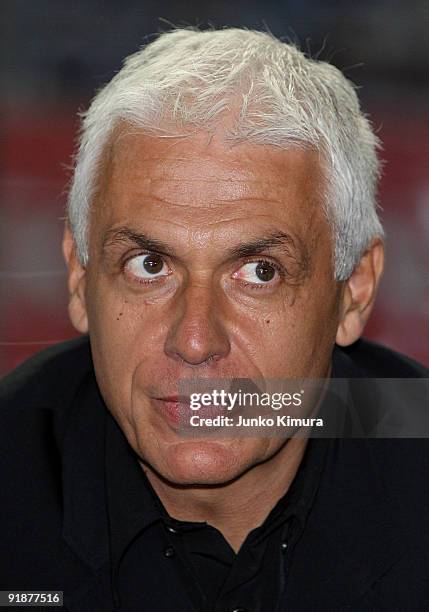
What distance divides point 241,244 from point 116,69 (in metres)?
2.56

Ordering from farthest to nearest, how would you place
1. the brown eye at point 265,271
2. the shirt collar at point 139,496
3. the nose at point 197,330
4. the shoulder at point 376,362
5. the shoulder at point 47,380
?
the shoulder at point 376,362 → the shoulder at point 47,380 → the shirt collar at point 139,496 → the brown eye at point 265,271 → the nose at point 197,330

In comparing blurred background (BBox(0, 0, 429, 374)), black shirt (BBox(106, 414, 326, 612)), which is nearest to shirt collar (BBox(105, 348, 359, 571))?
black shirt (BBox(106, 414, 326, 612))

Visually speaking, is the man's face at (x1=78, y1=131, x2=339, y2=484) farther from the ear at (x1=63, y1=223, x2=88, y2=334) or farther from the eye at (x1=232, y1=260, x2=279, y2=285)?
the ear at (x1=63, y1=223, x2=88, y2=334)

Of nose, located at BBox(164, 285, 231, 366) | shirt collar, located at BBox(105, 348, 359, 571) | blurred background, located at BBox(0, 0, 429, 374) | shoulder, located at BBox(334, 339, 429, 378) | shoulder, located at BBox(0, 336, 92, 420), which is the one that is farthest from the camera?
blurred background, located at BBox(0, 0, 429, 374)

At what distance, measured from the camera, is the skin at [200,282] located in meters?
1.69

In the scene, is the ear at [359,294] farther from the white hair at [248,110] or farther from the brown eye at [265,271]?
the brown eye at [265,271]

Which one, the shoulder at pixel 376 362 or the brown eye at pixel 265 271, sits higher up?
the brown eye at pixel 265 271

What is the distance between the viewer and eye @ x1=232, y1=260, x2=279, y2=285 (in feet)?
5.69

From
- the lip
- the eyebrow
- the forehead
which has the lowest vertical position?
the lip

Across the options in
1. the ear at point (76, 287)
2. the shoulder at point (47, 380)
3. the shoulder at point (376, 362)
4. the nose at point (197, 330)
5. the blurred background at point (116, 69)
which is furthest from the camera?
the blurred background at point (116, 69)

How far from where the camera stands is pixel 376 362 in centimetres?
230

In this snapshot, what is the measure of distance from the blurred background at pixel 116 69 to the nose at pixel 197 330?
6.11 feet

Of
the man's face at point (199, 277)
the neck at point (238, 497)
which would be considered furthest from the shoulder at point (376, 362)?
the man's face at point (199, 277)

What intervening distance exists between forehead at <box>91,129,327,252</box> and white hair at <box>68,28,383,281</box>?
3cm
